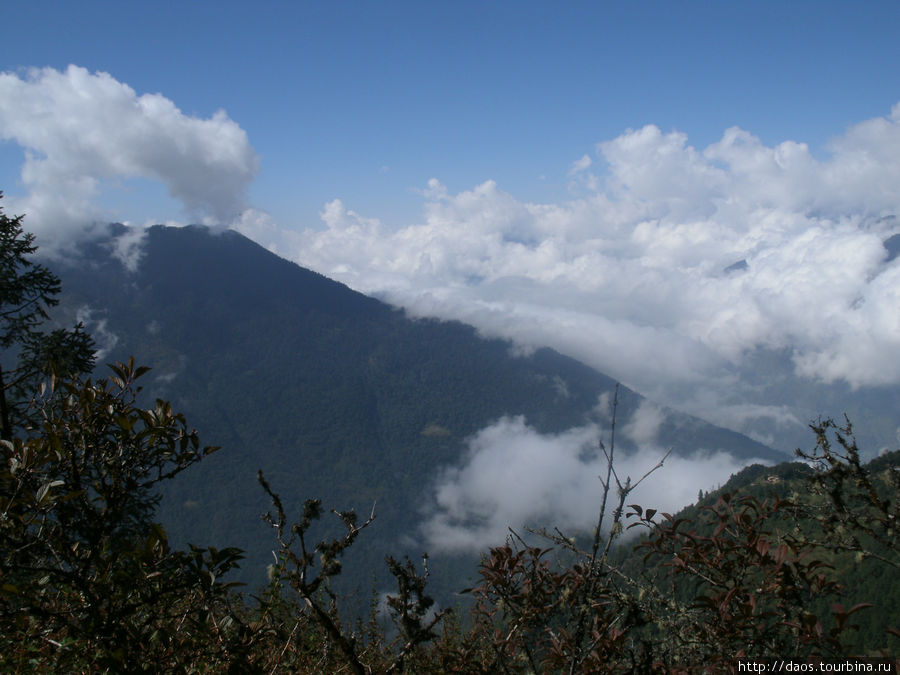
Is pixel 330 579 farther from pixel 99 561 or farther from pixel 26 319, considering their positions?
pixel 26 319

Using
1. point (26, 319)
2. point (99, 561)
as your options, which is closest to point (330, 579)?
point (99, 561)

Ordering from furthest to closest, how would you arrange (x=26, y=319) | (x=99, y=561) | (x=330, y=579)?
1. (x=26, y=319)
2. (x=330, y=579)
3. (x=99, y=561)

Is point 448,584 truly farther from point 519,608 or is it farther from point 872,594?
point 519,608

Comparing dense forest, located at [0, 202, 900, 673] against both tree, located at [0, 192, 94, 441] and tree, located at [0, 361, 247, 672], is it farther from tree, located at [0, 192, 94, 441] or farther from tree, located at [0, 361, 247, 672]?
tree, located at [0, 192, 94, 441]

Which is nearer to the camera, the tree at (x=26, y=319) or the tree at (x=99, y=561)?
the tree at (x=99, y=561)

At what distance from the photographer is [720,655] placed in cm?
295

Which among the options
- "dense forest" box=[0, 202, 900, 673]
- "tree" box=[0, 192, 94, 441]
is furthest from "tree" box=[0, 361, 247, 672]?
"tree" box=[0, 192, 94, 441]

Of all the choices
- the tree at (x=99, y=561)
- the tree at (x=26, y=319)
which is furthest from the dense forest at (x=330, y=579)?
the tree at (x=26, y=319)

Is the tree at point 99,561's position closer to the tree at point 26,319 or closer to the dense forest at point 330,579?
the dense forest at point 330,579

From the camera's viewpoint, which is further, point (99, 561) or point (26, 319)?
point (26, 319)

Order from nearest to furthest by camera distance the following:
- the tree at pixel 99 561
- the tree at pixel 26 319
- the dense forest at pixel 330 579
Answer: the tree at pixel 99 561
the dense forest at pixel 330 579
the tree at pixel 26 319

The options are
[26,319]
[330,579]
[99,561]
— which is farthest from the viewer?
[26,319]

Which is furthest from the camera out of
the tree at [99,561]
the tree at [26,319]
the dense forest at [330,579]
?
the tree at [26,319]

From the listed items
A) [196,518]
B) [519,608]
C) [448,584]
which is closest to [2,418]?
[519,608]
